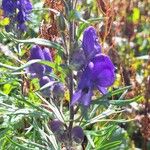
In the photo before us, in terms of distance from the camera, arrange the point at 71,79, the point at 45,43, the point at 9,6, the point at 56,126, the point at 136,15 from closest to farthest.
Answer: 1. the point at 45,43
2. the point at 71,79
3. the point at 56,126
4. the point at 9,6
5. the point at 136,15

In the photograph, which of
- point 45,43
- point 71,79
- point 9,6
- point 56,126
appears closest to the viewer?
point 45,43

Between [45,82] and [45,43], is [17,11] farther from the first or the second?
[45,43]

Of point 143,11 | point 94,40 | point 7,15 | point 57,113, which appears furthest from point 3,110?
point 143,11

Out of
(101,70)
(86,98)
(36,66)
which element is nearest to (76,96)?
(86,98)

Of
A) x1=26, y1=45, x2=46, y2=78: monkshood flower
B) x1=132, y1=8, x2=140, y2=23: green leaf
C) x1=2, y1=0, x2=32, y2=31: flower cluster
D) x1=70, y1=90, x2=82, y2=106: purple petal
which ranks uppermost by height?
x1=2, y1=0, x2=32, y2=31: flower cluster

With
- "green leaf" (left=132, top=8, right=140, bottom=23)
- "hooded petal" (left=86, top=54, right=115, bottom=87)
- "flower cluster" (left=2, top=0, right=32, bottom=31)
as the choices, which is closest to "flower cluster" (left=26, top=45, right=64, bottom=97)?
"hooded petal" (left=86, top=54, right=115, bottom=87)

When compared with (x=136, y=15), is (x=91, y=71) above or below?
above

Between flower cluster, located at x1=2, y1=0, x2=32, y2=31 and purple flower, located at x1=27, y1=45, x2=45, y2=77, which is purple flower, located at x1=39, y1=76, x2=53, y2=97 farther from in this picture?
flower cluster, located at x1=2, y1=0, x2=32, y2=31
